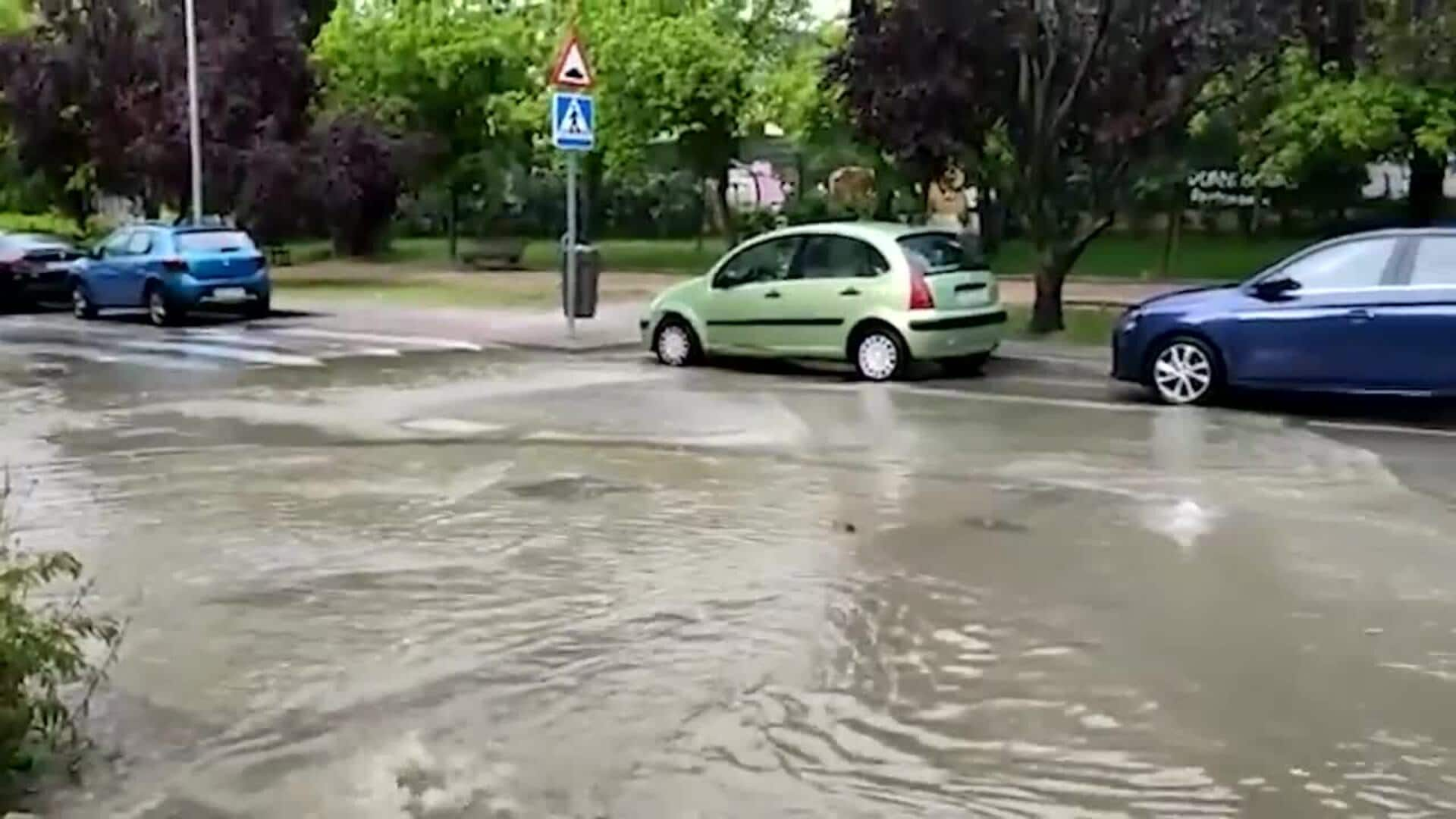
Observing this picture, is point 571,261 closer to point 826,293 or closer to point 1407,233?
point 826,293

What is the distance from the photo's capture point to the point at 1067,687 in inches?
Result: 252

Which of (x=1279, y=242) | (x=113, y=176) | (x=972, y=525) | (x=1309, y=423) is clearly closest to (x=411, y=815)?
(x=972, y=525)

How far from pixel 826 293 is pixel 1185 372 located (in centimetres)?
359

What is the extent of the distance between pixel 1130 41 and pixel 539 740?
49.9 feet

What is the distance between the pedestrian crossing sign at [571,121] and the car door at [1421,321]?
9.09m

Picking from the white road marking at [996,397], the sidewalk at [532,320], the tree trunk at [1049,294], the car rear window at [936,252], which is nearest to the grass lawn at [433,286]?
the sidewalk at [532,320]

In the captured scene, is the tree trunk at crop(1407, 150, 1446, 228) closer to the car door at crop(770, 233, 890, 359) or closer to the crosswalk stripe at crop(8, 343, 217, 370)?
the car door at crop(770, 233, 890, 359)

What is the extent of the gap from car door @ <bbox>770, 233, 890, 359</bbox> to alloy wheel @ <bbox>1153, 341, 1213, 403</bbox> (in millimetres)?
2800

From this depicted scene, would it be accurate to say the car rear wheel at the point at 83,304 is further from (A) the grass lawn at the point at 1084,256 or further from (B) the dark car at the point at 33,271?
(A) the grass lawn at the point at 1084,256

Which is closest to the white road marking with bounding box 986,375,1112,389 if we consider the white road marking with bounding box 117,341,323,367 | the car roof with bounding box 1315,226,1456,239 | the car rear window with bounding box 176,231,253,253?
the car roof with bounding box 1315,226,1456,239

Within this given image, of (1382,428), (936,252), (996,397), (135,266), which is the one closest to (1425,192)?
(936,252)

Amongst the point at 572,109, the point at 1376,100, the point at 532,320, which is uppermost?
the point at 1376,100

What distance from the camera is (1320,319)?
13.7m

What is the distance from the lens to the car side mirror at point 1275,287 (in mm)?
14039
